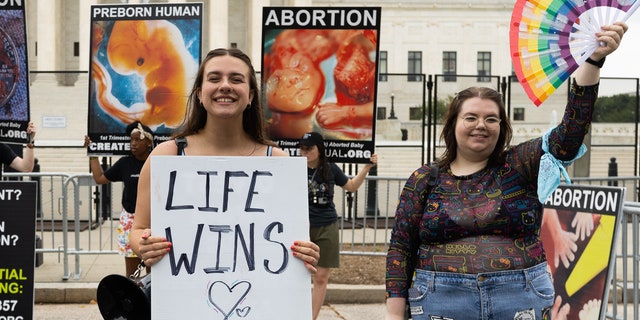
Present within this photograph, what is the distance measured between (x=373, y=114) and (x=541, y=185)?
12.9 feet

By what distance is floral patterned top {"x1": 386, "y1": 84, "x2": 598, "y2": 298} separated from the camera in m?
3.09

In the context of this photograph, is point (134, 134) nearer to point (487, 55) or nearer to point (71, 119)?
point (71, 119)

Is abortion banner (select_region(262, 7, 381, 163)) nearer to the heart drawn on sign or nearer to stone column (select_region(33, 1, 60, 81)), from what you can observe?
the heart drawn on sign

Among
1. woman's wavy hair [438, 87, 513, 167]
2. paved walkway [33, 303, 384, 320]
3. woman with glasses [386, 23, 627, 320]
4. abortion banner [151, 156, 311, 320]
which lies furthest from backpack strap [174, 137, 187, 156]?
→ paved walkway [33, 303, 384, 320]

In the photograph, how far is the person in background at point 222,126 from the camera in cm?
300

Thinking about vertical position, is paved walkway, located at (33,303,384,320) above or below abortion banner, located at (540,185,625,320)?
below

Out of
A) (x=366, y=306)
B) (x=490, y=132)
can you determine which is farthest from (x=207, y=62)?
(x=366, y=306)

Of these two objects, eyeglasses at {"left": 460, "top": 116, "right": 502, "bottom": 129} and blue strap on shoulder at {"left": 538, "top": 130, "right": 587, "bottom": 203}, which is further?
eyeglasses at {"left": 460, "top": 116, "right": 502, "bottom": 129}

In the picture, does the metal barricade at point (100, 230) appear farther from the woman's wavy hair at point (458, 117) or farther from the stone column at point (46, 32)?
the stone column at point (46, 32)

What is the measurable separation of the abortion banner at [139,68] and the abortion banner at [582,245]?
3.50m

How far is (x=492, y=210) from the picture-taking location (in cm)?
317

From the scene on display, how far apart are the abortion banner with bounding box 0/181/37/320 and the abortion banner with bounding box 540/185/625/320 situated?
12.4ft

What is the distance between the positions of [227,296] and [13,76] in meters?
4.13

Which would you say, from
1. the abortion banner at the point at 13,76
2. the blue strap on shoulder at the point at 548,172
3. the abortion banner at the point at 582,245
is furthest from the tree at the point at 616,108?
the blue strap on shoulder at the point at 548,172
